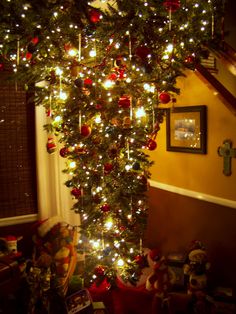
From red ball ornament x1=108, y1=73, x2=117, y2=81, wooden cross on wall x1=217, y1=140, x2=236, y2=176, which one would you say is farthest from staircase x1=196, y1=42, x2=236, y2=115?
red ball ornament x1=108, y1=73, x2=117, y2=81

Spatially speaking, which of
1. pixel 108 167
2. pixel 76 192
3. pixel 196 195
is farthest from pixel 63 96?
pixel 196 195

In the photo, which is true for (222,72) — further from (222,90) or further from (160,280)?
(160,280)

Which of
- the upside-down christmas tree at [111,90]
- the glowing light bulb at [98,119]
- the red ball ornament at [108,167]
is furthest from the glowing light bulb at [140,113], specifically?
the red ball ornament at [108,167]

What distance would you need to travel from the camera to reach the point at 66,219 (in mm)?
3396

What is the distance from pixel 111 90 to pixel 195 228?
166 cm

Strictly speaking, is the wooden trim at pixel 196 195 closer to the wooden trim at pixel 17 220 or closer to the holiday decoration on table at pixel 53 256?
the holiday decoration on table at pixel 53 256

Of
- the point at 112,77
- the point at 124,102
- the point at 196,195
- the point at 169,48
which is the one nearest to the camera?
the point at 124,102

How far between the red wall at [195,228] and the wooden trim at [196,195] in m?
0.04

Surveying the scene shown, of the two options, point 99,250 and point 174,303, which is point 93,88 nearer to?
point 99,250

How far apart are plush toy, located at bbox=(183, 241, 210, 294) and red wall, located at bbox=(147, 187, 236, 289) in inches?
9.4

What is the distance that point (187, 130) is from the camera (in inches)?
123

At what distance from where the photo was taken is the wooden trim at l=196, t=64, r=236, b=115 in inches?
104

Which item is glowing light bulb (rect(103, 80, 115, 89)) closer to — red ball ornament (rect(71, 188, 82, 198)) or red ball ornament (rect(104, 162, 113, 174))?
red ball ornament (rect(104, 162, 113, 174))

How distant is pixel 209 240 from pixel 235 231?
1.06ft
